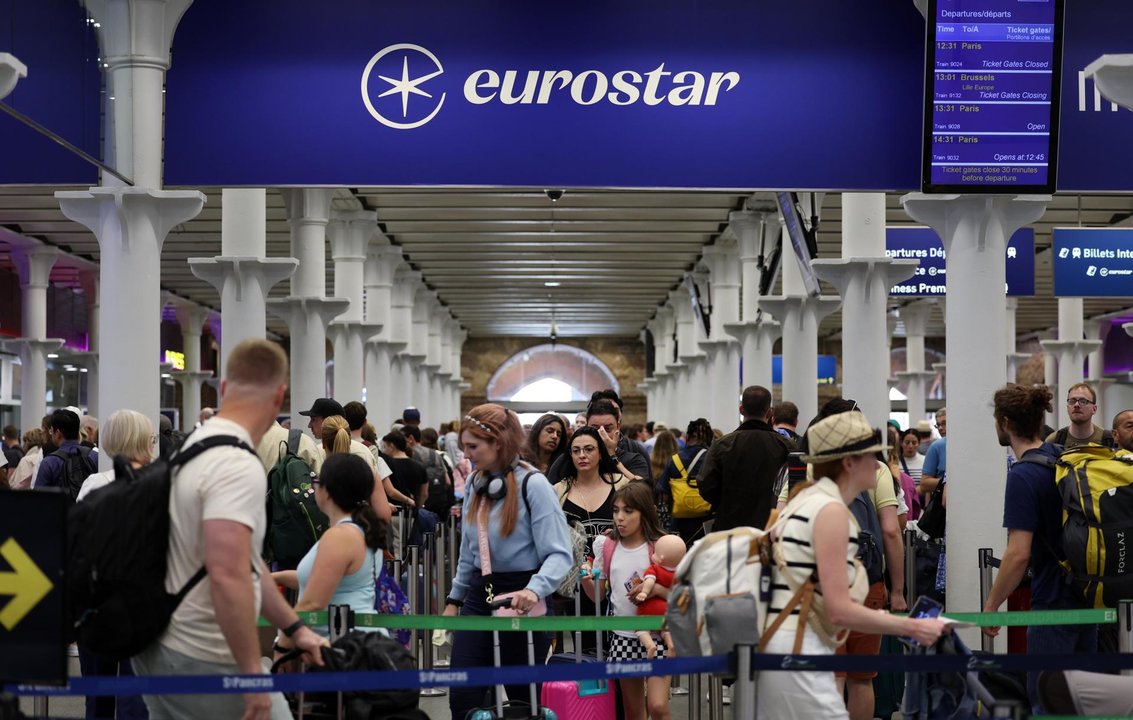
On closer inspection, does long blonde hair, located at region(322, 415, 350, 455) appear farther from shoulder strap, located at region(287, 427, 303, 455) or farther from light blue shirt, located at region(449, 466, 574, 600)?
light blue shirt, located at region(449, 466, 574, 600)

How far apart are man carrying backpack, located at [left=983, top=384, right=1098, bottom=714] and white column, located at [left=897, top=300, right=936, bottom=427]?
32370mm

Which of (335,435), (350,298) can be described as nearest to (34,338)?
(350,298)

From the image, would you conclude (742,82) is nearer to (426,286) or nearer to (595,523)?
(595,523)

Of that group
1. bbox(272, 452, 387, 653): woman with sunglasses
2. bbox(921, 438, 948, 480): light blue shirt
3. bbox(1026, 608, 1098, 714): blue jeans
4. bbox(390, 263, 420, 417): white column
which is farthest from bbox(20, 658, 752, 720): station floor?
bbox(390, 263, 420, 417): white column

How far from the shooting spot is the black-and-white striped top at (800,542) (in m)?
4.30

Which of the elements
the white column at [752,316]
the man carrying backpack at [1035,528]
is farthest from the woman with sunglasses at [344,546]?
the white column at [752,316]

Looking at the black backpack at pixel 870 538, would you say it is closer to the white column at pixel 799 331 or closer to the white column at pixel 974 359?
the white column at pixel 974 359

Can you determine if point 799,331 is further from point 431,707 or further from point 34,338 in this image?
point 34,338

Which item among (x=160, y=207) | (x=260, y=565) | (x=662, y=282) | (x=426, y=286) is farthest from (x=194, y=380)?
(x=260, y=565)

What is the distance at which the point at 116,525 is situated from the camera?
13.0 feet

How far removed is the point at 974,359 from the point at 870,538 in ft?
8.84

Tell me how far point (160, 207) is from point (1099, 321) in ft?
128

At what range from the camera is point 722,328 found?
94.7 ft

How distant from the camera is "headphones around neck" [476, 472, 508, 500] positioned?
6.07 metres
